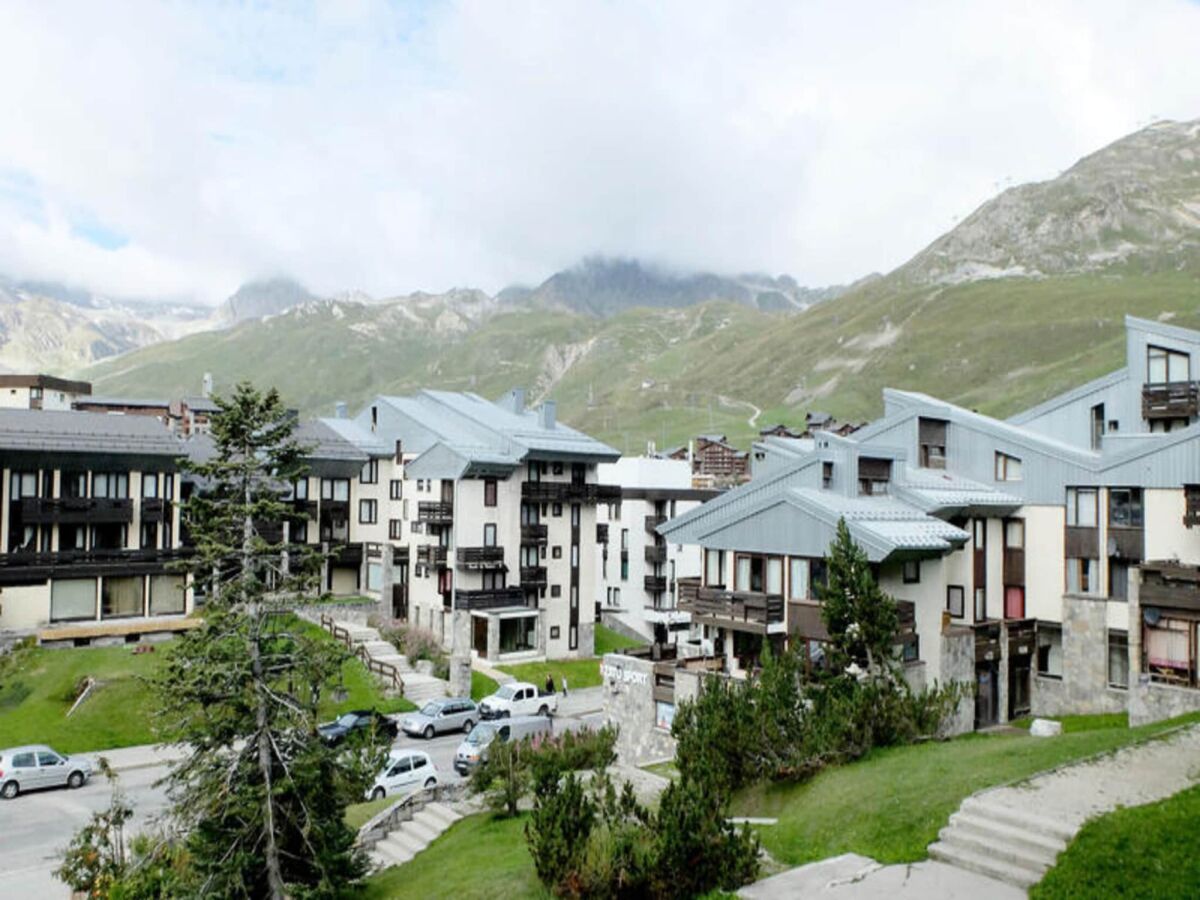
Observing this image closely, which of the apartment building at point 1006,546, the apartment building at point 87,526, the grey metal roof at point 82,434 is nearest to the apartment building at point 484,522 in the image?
the apartment building at point 87,526

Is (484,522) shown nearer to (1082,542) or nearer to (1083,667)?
(1082,542)

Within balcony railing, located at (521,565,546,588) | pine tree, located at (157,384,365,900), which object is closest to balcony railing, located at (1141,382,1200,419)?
balcony railing, located at (521,565,546,588)

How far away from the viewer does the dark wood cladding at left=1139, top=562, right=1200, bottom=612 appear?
31.0 metres

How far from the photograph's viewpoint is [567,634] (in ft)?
187

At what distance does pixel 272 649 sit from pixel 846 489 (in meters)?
22.4

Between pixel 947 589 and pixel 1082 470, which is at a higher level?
pixel 1082 470

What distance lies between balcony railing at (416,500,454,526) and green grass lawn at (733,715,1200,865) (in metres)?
32.1

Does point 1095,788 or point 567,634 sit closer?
point 1095,788

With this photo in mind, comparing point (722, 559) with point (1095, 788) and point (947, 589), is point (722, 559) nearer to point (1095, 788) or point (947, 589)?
point (947, 589)

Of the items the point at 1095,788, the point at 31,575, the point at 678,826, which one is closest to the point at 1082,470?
the point at 1095,788

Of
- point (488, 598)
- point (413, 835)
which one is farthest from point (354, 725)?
point (413, 835)

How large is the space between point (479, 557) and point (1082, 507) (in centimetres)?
3093

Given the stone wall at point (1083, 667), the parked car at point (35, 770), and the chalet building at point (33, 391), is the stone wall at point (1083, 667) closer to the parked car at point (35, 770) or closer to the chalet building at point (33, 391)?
the parked car at point (35, 770)

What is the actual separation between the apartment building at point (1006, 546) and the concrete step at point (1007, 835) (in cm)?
1309
